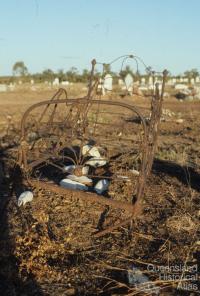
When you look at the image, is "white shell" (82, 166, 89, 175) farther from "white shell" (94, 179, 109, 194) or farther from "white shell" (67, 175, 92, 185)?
"white shell" (94, 179, 109, 194)

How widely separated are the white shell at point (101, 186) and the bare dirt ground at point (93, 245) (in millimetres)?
445

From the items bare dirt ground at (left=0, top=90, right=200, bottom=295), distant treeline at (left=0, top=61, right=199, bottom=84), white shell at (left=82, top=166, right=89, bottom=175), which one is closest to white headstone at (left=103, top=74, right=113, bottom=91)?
white shell at (left=82, top=166, right=89, bottom=175)

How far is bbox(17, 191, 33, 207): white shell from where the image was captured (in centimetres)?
532

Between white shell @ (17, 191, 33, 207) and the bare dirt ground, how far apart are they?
7cm

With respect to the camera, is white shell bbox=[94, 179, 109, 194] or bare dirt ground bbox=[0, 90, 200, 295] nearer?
bare dirt ground bbox=[0, 90, 200, 295]

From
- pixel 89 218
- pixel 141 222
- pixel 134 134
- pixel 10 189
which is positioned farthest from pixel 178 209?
pixel 134 134

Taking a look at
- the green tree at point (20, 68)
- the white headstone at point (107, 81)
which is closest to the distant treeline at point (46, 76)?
the green tree at point (20, 68)

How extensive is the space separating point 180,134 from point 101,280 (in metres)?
8.63

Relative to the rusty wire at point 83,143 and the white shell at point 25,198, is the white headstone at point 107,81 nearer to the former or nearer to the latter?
the rusty wire at point 83,143

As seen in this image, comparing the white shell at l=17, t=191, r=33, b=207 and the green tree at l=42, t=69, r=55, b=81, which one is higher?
the green tree at l=42, t=69, r=55, b=81

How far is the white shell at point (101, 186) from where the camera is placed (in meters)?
5.96

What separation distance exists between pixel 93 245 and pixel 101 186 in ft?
5.58

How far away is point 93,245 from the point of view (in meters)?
4.37

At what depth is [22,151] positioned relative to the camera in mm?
5375
